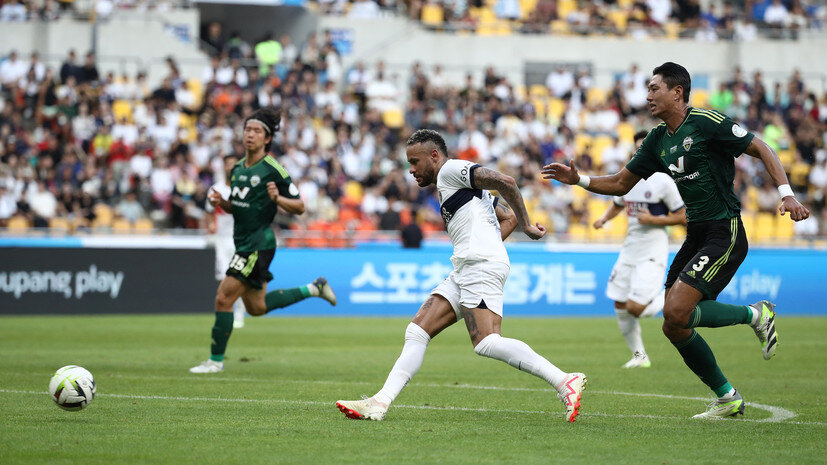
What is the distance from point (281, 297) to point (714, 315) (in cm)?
585

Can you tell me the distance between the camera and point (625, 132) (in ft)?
105

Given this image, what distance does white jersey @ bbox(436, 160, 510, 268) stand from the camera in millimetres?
8273

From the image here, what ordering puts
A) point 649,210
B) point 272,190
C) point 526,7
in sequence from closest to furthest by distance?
point 272,190
point 649,210
point 526,7

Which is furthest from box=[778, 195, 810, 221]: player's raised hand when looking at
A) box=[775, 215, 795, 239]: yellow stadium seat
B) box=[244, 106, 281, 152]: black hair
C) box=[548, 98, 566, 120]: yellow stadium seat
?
box=[548, 98, 566, 120]: yellow stadium seat

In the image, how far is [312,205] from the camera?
26047mm

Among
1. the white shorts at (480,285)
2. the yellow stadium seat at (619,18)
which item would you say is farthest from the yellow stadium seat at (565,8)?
the white shorts at (480,285)

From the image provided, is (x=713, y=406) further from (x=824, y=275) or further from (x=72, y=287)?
(x=824, y=275)

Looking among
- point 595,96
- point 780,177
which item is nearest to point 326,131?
point 595,96

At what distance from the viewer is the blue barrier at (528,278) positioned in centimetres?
2308

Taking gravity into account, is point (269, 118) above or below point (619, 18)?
below

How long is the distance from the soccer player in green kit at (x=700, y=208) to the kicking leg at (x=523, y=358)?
0.93 meters

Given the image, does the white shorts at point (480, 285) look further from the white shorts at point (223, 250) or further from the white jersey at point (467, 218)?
A: the white shorts at point (223, 250)

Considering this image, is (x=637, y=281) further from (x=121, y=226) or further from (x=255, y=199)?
(x=121, y=226)

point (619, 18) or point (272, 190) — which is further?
point (619, 18)
